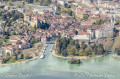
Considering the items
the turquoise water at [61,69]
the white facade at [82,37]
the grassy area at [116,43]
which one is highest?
the white facade at [82,37]

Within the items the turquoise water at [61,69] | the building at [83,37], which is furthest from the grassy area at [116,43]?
the building at [83,37]

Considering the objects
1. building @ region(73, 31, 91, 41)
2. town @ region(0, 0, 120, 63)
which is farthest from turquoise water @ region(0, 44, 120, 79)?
building @ region(73, 31, 91, 41)

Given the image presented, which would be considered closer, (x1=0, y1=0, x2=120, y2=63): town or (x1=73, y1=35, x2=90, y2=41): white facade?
(x1=0, y1=0, x2=120, y2=63): town

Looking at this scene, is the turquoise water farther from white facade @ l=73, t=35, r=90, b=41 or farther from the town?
white facade @ l=73, t=35, r=90, b=41

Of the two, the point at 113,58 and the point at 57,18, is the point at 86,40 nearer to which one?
the point at 113,58

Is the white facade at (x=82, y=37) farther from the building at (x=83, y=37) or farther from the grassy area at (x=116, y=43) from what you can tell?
the grassy area at (x=116, y=43)

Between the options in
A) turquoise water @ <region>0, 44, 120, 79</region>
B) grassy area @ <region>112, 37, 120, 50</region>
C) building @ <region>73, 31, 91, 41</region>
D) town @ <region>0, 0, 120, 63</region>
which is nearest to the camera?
turquoise water @ <region>0, 44, 120, 79</region>
